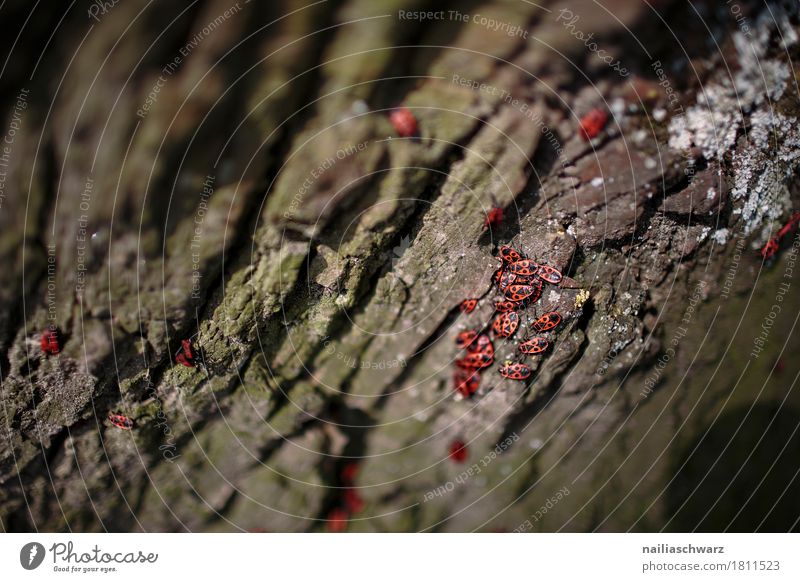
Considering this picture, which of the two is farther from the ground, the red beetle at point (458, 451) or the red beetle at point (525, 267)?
the red beetle at point (525, 267)

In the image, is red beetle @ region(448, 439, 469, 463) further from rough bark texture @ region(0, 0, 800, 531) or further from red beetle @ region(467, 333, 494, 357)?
red beetle @ region(467, 333, 494, 357)

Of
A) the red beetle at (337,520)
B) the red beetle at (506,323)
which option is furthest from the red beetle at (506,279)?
the red beetle at (337,520)

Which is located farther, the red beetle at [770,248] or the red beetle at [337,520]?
the red beetle at [337,520]

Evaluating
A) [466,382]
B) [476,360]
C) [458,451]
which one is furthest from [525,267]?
[458,451]

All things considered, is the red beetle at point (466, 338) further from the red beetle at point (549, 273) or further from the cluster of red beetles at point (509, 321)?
the red beetle at point (549, 273)

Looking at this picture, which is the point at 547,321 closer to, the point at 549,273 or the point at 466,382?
the point at 549,273

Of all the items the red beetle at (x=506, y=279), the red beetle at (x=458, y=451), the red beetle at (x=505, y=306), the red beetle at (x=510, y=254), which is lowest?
the red beetle at (x=458, y=451)
